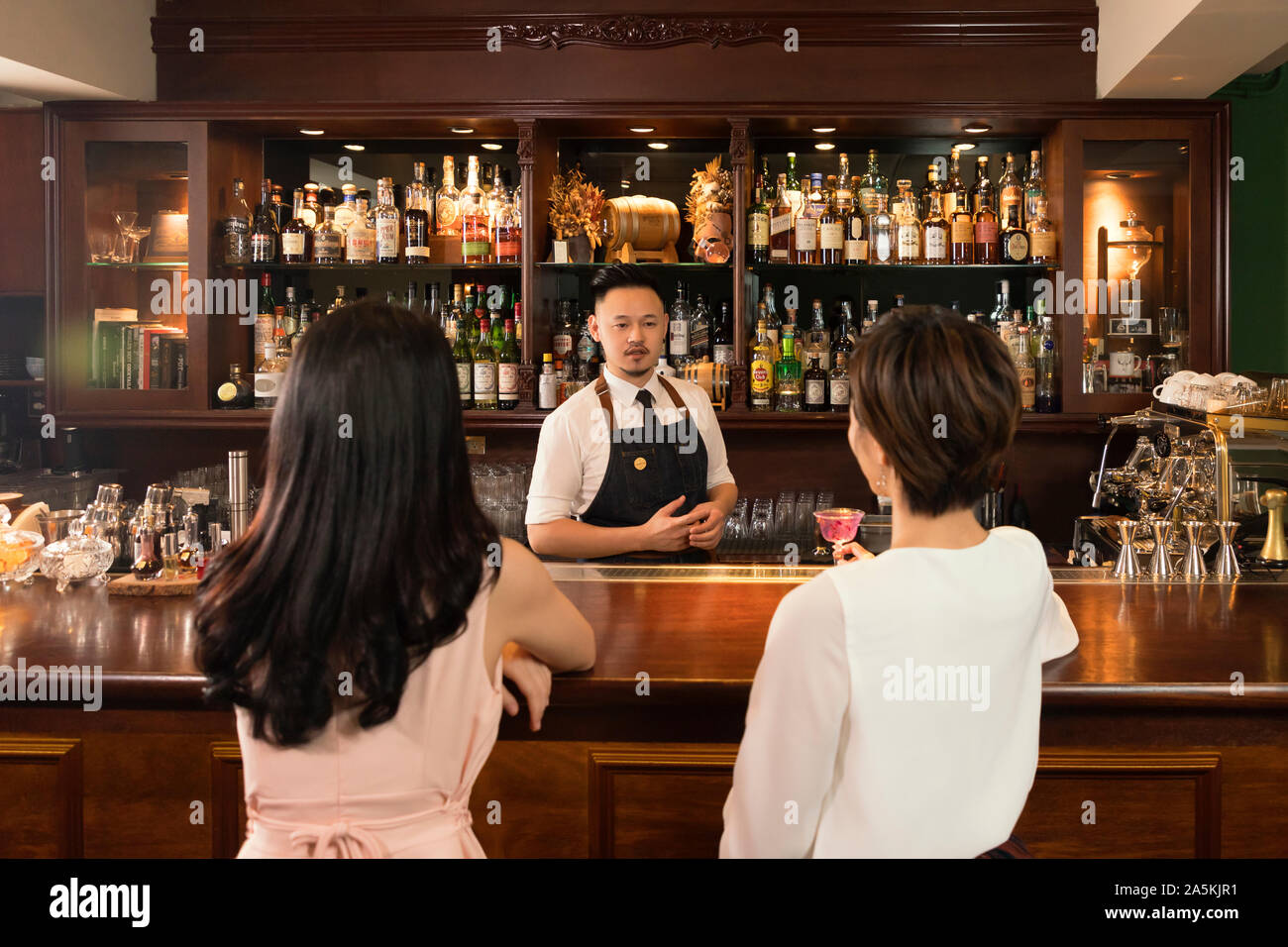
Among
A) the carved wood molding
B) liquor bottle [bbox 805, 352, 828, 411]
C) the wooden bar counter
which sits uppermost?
the carved wood molding

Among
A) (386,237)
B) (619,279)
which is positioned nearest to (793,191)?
(619,279)

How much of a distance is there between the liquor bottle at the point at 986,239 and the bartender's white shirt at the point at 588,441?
1.10 meters

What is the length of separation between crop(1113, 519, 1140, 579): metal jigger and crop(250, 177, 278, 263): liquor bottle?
2778 mm

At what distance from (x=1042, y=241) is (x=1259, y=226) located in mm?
1013

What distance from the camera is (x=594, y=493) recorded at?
314 centimetres

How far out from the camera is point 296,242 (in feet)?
12.2

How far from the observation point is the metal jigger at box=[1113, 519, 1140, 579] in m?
2.28

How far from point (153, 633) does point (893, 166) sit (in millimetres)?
2916

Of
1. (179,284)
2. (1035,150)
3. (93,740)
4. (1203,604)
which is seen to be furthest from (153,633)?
(1035,150)

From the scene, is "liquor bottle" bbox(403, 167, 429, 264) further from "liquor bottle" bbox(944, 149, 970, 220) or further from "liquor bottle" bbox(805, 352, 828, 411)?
"liquor bottle" bbox(944, 149, 970, 220)

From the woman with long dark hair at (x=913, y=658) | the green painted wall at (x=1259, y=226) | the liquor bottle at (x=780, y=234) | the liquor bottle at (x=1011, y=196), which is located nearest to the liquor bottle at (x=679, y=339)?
the liquor bottle at (x=780, y=234)

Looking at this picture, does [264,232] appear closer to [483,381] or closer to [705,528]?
[483,381]

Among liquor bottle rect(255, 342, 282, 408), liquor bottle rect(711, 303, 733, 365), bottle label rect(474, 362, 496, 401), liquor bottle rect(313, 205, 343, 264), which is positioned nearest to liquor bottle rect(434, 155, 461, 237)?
liquor bottle rect(313, 205, 343, 264)

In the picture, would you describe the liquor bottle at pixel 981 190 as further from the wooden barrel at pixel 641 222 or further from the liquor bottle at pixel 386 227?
the liquor bottle at pixel 386 227
